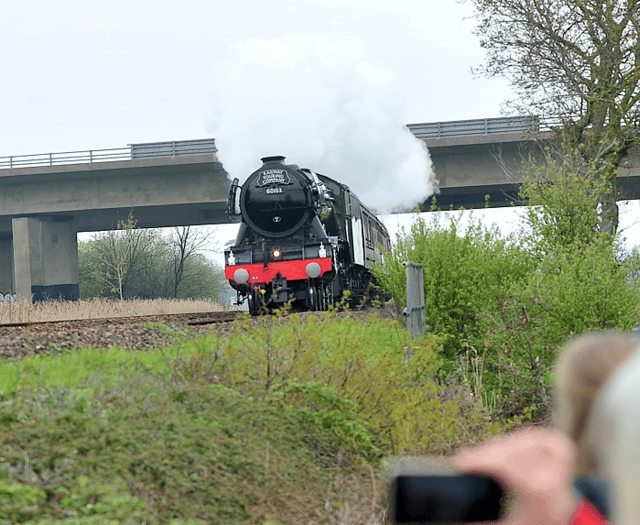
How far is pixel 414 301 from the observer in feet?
33.1

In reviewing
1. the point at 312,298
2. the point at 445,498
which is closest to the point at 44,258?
the point at 312,298

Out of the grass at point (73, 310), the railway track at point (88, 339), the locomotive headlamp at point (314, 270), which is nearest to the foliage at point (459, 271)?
the railway track at point (88, 339)

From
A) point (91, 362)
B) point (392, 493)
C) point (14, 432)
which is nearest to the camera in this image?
point (392, 493)

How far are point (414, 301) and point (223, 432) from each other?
15.6ft

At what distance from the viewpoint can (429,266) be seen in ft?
44.8

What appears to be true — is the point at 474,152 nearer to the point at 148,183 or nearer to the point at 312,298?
the point at 148,183

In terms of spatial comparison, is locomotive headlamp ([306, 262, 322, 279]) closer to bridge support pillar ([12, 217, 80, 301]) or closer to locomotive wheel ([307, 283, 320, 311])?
locomotive wheel ([307, 283, 320, 311])

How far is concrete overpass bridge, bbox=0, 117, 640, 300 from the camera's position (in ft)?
122

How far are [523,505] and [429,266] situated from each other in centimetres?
1295

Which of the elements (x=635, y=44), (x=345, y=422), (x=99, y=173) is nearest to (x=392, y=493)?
(x=345, y=422)

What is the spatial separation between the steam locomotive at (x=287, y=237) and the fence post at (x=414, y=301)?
369 inches

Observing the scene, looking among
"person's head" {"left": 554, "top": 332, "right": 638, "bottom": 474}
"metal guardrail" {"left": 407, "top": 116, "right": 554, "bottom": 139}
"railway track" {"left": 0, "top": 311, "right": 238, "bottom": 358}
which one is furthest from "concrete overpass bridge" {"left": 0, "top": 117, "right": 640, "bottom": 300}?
"person's head" {"left": 554, "top": 332, "right": 638, "bottom": 474}

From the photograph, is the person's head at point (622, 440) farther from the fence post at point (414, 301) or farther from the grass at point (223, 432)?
the fence post at point (414, 301)

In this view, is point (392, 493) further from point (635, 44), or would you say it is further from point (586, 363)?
point (635, 44)
